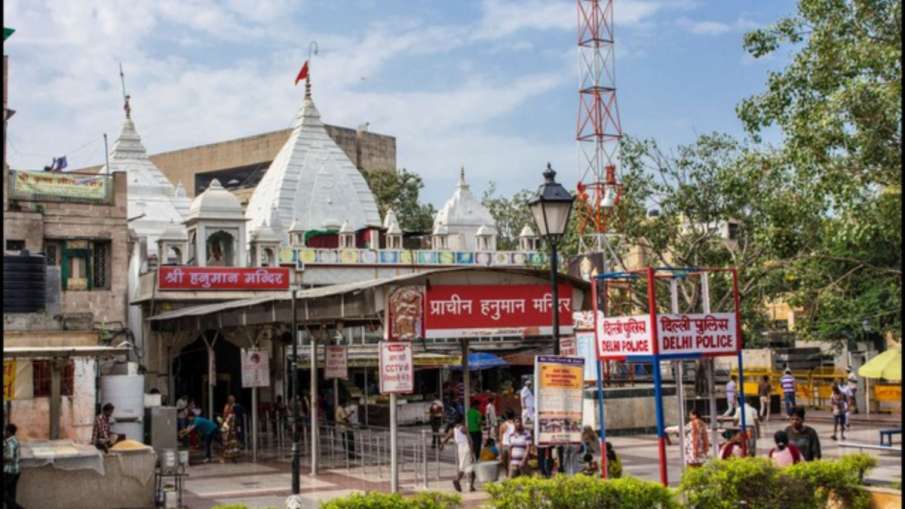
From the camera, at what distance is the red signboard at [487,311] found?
18.1 metres

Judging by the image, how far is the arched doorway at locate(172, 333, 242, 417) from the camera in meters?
38.5

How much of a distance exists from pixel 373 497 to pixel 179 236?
3294cm

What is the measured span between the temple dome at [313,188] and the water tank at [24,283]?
3800 centimetres

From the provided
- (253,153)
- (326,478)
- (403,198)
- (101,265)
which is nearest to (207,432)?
(326,478)

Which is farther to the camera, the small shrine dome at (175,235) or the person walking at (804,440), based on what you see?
the small shrine dome at (175,235)

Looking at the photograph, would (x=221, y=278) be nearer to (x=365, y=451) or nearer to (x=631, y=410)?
(x=365, y=451)

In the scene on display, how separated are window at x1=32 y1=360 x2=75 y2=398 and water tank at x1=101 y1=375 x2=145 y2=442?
64 centimetres

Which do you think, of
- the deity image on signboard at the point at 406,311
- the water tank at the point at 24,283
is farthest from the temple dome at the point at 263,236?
the deity image on signboard at the point at 406,311

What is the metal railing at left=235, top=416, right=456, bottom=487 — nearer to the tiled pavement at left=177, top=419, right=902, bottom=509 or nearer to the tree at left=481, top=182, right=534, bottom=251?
the tiled pavement at left=177, top=419, right=902, bottom=509

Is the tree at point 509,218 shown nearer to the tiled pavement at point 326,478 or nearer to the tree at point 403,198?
the tree at point 403,198

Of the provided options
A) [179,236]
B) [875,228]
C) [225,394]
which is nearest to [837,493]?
[875,228]

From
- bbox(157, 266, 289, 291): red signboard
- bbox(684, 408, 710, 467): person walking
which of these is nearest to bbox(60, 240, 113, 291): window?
bbox(157, 266, 289, 291): red signboard

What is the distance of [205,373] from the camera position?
39.3m

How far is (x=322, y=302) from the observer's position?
69.7 feet
